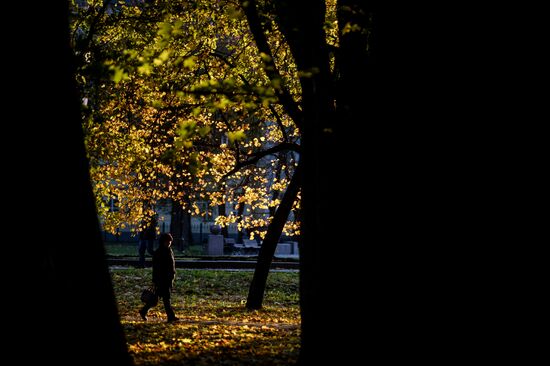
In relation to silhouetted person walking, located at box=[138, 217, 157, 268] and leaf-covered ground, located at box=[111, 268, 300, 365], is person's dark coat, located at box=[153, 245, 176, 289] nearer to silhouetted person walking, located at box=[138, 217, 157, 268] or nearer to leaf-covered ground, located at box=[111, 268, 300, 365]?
leaf-covered ground, located at box=[111, 268, 300, 365]

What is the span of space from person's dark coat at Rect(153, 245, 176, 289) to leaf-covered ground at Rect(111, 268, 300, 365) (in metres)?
0.82

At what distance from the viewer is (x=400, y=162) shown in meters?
5.13

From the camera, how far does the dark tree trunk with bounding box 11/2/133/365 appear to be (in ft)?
13.0

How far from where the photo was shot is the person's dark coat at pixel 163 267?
40.8 ft

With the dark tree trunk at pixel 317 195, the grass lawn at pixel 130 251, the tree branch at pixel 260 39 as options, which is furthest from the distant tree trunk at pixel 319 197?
the grass lawn at pixel 130 251

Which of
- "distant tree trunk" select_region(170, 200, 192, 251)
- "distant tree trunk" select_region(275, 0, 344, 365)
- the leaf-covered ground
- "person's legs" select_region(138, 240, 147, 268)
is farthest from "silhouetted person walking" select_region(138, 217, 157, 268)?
"distant tree trunk" select_region(275, 0, 344, 365)

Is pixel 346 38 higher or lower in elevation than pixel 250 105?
higher

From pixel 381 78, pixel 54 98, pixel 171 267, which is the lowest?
pixel 171 267

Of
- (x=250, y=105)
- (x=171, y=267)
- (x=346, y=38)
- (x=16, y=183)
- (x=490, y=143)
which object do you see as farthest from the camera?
(x=171, y=267)

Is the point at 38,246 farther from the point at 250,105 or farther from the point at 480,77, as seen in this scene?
the point at 480,77

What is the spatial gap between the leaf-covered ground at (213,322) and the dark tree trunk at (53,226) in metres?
3.57

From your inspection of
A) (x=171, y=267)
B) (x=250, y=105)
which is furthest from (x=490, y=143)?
(x=171, y=267)

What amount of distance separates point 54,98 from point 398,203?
8.77 ft

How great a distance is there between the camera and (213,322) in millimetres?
13258
